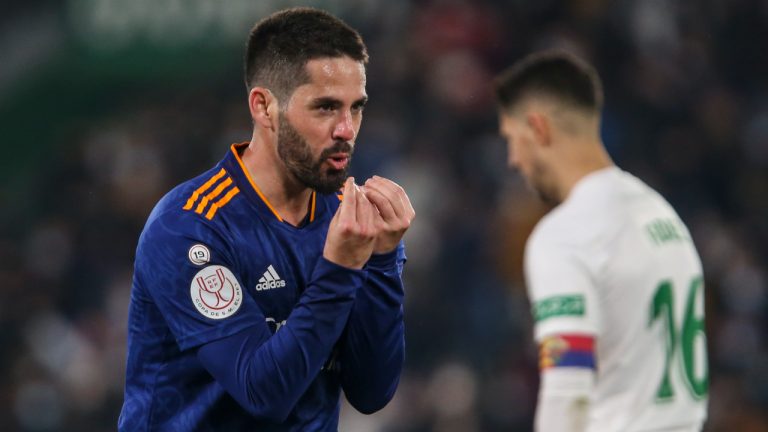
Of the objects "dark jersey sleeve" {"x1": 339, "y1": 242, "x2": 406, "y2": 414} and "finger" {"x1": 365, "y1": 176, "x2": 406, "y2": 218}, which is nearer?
"finger" {"x1": 365, "y1": 176, "x2": 406, "y2": 218}

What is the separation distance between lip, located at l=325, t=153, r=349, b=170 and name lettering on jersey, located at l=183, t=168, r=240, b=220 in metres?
0.32

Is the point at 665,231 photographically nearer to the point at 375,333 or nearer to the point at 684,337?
the point at 684,337

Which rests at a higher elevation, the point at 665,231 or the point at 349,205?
the point at 349,205

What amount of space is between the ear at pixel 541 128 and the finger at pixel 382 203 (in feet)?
1.87

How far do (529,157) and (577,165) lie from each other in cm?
13

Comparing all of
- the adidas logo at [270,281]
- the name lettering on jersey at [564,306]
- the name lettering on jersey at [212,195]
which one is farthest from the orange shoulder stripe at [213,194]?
the name lettering on jersey at [564,306]

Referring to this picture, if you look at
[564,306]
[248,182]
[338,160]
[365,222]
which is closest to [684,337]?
[564,306]

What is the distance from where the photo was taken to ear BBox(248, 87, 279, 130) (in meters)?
3.99

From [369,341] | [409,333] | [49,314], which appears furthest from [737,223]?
[369,341]

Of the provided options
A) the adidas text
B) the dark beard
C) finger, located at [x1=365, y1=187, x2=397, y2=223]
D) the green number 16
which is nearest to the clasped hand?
finger, located at [x1=365, y1=187, x2=397, y2=223]

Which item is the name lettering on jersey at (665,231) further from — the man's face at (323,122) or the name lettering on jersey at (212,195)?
the name lettering on jersey at (212,195)

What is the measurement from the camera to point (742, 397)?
9516 mm

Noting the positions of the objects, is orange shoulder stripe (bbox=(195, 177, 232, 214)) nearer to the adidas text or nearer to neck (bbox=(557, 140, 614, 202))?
the adidas text

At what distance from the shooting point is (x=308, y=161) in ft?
12.8
